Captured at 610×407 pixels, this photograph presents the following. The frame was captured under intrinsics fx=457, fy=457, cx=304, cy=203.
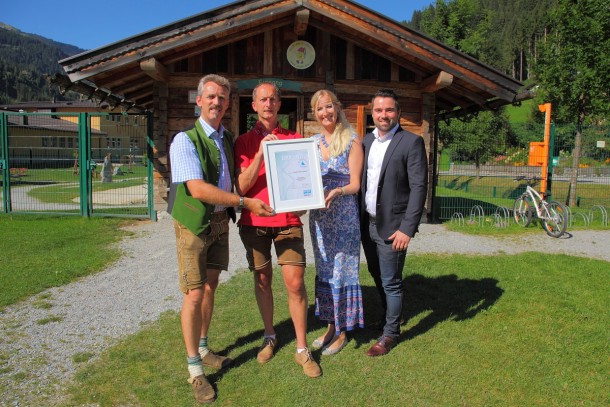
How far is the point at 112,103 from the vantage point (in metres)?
12.9

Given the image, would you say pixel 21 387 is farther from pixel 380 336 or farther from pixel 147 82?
pixel 147 82

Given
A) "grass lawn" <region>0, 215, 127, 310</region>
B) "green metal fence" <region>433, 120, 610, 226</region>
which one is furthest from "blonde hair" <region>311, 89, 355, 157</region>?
"green metal fence" <region>433, 120, 610, 226</region>

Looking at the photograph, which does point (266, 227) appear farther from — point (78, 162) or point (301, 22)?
point (78, 162)

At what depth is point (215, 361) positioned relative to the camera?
11.5 ft

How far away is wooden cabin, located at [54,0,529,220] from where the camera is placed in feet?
27.2

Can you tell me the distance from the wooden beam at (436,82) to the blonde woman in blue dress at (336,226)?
19.7 ft

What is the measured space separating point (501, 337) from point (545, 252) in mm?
4365

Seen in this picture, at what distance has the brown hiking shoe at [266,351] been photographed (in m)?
3.60

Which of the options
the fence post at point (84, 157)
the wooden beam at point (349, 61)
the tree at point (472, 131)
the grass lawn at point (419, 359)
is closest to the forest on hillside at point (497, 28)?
the tree at point (472, 131)

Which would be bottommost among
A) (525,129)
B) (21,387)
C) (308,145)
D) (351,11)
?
(21,387)

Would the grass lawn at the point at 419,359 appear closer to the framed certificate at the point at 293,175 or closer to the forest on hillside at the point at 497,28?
the framed certificate at the point at 293,175

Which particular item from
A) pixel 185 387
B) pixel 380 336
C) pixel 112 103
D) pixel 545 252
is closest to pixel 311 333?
pixel 380 336

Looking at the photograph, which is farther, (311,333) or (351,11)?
(351,11)

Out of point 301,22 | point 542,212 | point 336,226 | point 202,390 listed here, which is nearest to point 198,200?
point 336,226
